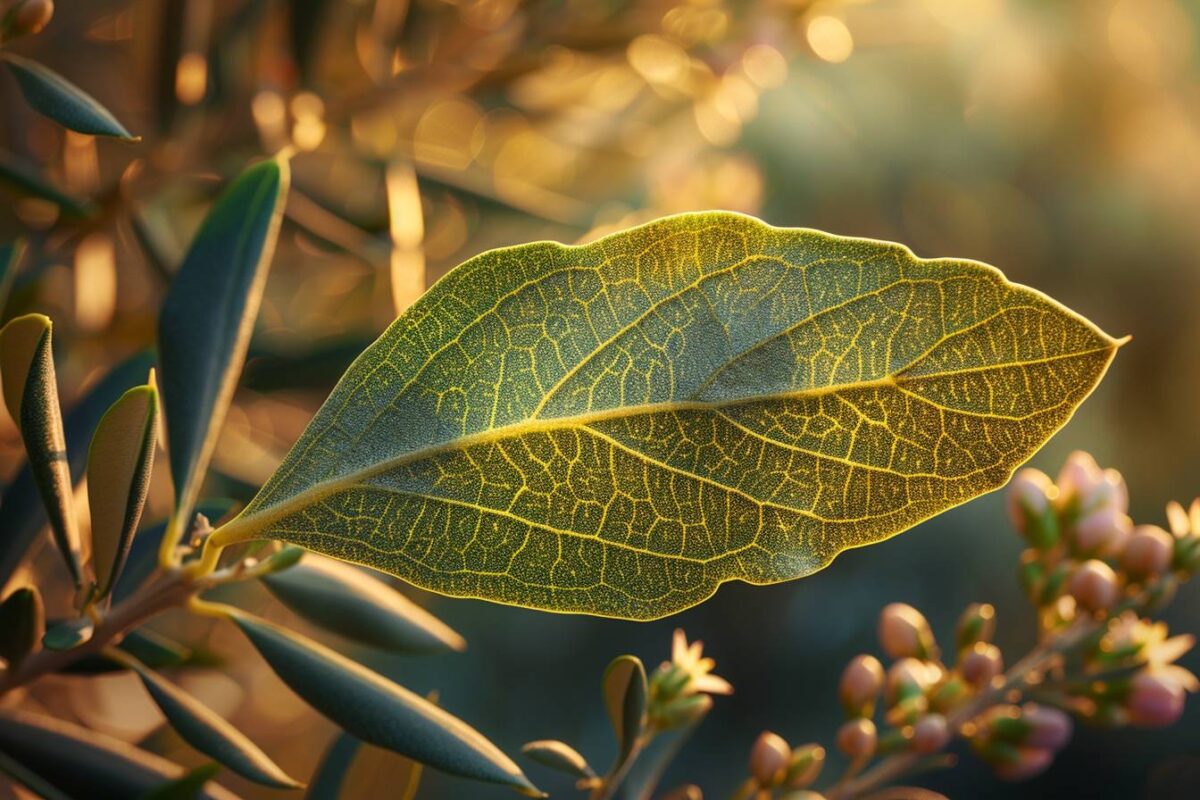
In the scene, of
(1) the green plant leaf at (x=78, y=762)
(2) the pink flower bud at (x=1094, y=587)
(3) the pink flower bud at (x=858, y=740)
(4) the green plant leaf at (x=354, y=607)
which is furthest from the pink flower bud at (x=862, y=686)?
(1) the green plant leaf at (x=78, y=762)

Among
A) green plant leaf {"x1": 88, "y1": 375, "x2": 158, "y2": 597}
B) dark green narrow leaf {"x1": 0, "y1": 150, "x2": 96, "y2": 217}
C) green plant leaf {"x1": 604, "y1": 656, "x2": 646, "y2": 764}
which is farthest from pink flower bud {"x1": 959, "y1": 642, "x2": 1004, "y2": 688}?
dark green narrow leaf {"x1": 0, "y1": 150, "x2": 96, "y2": 217}

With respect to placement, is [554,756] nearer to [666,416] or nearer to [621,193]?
[666,416]

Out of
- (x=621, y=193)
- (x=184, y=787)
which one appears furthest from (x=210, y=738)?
(x=621, y=193)

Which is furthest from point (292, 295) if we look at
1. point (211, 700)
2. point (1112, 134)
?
point (1112, 134)

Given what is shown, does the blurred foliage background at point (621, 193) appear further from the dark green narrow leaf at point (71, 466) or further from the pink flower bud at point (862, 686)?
the pink flower bud at point (862, 686)

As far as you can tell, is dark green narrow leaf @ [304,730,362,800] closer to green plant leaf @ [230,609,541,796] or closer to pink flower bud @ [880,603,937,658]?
green plant leaf @ [230,609,541,796]

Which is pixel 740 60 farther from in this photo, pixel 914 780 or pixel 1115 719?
pixel 914 780
